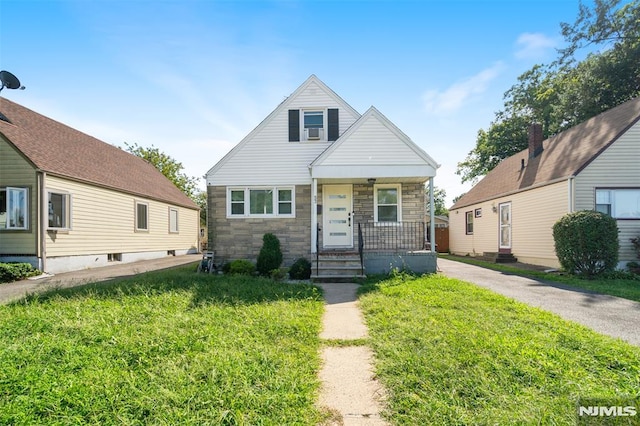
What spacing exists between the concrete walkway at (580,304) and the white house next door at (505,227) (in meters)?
6.18

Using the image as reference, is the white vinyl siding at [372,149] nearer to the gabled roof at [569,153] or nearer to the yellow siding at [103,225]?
the gabled roof at [569,153]

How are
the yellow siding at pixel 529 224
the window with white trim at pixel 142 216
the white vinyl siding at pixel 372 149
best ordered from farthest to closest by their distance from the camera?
the window with white trim at pixel 142 216 → the yellow siding at pixel 529 224 → the white vinyl siding at pixel 372 149

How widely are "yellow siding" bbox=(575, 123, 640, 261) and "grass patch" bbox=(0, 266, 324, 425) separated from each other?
10.9 metres

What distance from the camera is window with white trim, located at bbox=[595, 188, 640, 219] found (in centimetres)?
1109

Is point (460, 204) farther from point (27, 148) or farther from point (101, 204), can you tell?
point (27, 148)

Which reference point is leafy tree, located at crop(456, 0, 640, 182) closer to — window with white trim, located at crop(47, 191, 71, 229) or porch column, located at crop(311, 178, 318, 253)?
porch column, located at crop(311, 178, 318, 253)

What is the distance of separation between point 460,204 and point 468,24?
46.0 ft

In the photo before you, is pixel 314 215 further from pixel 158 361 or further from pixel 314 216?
pixel 158 361

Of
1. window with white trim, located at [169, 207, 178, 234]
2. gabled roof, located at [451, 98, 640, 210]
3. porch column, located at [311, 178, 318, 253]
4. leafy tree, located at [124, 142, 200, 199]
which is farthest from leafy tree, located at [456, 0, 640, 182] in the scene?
leafy tree, located at [124, 142, 200, 199]

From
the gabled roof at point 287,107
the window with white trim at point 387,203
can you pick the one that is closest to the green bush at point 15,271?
the gabled roof at point 287,107

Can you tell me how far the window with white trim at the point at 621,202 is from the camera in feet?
36.4

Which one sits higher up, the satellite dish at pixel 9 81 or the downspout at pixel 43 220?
the satellite dish at pixel 9 81

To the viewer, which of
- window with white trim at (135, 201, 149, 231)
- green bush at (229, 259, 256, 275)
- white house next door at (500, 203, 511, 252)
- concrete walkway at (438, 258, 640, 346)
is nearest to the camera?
concrete walkway at (438, 258, 640, 346)

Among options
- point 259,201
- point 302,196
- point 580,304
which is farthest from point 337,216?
point 580,304
